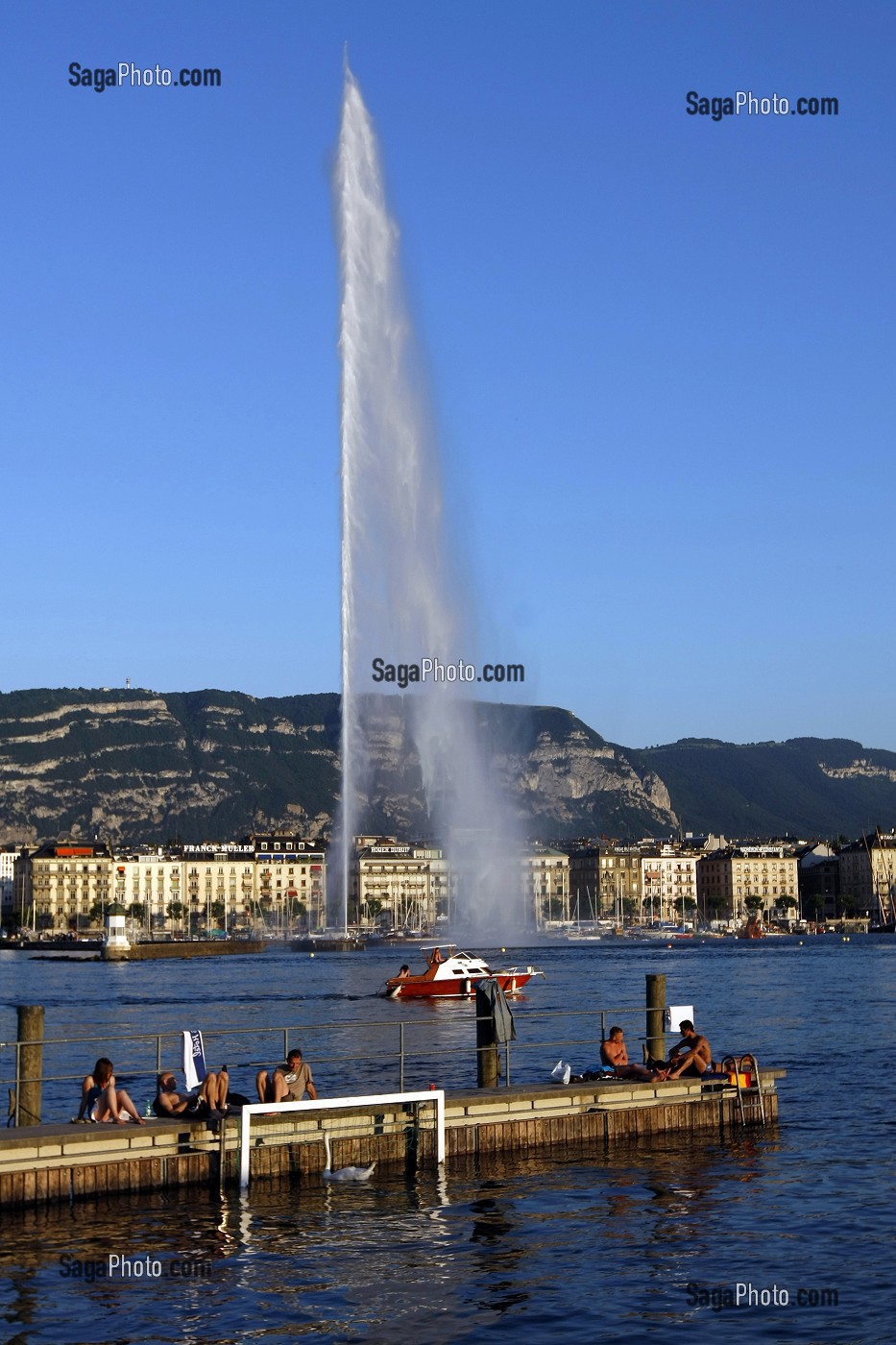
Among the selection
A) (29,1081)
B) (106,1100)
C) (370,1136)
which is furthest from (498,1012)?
(29,1081)

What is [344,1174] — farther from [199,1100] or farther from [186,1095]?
[186,1095]

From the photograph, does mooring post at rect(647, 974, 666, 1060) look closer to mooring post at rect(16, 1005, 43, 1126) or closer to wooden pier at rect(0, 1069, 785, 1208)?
wooden pier at rect(0, 1069, 785, 1208)

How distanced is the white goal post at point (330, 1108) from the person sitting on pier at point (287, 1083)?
0.86ft

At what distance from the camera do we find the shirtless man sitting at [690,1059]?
97.0 ft

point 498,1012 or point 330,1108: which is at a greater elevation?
point 498,1012

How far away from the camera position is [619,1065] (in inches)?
1158

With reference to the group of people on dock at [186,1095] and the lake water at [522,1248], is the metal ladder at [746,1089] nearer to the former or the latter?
the lake water at [522,1248]

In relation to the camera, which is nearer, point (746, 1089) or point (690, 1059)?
point (746, 1089)

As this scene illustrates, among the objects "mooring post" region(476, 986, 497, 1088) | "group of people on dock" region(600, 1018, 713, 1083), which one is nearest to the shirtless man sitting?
"group of people on dock" region(600, 1018, 713, 1083)

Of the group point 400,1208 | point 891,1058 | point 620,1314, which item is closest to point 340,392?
point 891,1058

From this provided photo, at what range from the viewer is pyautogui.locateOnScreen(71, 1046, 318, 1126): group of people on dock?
927 inches

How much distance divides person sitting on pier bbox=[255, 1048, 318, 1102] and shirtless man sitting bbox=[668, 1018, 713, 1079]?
7003 millimetres

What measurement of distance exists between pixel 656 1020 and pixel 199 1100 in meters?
10.1

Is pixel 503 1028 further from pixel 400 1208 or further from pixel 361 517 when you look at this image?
pixel 361 517
